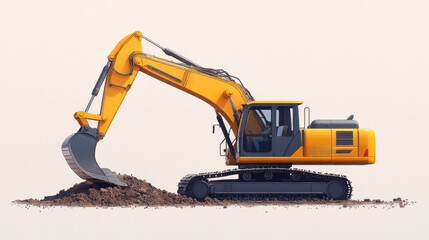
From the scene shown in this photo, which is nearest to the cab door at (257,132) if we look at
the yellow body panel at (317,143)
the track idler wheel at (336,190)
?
the yellow body panel at (317,143)

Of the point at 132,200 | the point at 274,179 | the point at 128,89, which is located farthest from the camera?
the point at 128,89

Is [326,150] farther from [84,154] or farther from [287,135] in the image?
[84,154]

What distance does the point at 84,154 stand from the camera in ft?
72.0

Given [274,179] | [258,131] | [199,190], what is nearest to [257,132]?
[258,131]

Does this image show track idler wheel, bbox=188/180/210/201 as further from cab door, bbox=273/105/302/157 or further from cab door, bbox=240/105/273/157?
cab door, bbox=273/105/302/157

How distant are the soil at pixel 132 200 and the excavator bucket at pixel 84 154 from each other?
0.38m

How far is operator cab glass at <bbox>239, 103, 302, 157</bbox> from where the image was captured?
881 inches

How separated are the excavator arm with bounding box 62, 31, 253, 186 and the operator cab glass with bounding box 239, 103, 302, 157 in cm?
47

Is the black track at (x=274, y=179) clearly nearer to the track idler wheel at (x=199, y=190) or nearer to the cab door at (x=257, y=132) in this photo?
the track idler wheel at (x=199, y=190)

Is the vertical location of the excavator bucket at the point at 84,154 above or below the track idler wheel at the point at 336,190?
above

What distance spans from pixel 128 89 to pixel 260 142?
3.58 metres

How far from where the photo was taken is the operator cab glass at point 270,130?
22.4m

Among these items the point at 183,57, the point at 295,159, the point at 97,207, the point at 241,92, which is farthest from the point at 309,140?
the point at 97,207

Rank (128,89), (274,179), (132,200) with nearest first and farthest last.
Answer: (132,200) < (274,179) < (128,89)
